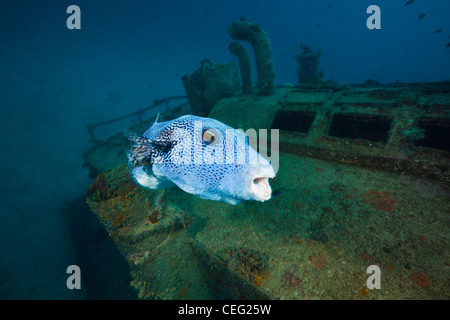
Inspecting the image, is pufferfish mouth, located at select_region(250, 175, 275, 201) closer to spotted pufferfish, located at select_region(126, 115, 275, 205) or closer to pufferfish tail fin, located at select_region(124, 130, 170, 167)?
spotted pufferfish, located at select_region(126, 115, 275, 205)

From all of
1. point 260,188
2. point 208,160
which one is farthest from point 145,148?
point 260,188

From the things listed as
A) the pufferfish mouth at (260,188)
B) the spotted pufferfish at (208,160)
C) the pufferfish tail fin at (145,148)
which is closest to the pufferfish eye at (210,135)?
the spotted pufferfish at (208,160)

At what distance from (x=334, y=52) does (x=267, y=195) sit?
171740 millimetres

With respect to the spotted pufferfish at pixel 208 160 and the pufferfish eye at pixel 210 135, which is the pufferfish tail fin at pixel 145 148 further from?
the pufferfish eye at pixel 210 135

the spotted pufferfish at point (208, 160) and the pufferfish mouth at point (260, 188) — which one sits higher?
the spotted pufferfish at point (208, 160)

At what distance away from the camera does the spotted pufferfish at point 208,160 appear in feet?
3.43

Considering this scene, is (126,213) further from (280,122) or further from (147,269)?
(280,122)

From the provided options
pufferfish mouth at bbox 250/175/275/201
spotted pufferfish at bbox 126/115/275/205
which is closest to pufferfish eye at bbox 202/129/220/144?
spotted pufferfish at bbox 126/115/275/205

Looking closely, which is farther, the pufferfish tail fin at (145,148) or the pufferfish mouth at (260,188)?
the pufferfish tail fin at (145,148)

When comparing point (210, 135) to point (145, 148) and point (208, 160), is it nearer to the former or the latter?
point (208, 160)

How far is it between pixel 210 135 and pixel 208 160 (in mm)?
165

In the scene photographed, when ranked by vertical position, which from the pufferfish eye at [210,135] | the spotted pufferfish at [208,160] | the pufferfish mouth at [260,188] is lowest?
the pufferfish mouth at [260,188]

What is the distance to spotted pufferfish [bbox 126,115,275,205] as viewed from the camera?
3.43 ft

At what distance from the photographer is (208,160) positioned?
109 centimetres
